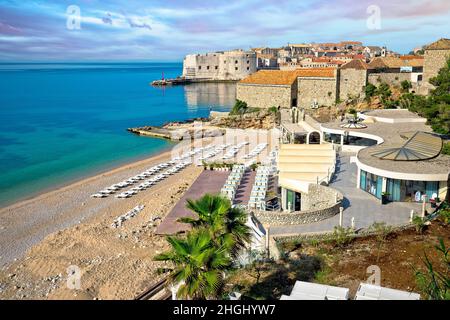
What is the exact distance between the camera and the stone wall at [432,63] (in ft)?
107

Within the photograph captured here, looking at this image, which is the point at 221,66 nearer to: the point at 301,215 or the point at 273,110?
the point at 273,110

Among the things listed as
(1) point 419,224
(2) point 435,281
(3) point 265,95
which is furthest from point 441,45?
(2) point 435,281

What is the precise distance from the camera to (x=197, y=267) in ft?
22.3

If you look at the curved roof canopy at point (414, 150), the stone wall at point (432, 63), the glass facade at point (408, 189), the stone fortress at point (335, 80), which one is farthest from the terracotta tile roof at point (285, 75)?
the glass facade at point (408, 189)

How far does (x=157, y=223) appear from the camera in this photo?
18625 mm

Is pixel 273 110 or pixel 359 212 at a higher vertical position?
pixel 273 110

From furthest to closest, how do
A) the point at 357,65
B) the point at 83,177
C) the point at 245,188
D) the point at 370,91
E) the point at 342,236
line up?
1. the point at 357,65
2. the point at 370,91
3. the point at 83,177
4. the point at 245,188
5. the point at 342,236

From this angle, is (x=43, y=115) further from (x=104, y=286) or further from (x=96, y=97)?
(x=104, y=286)

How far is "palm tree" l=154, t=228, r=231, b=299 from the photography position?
6.64 m

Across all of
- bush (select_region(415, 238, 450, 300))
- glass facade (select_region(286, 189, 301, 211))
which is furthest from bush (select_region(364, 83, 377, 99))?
bush (select_region(415, 238, 450, 300))

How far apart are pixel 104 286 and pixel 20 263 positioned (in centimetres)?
458

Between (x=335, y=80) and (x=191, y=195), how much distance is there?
81.7 ft

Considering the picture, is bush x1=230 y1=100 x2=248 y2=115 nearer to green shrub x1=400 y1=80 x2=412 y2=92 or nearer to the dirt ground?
green shrub x1=400 y1=80 x2=412 y2=92
